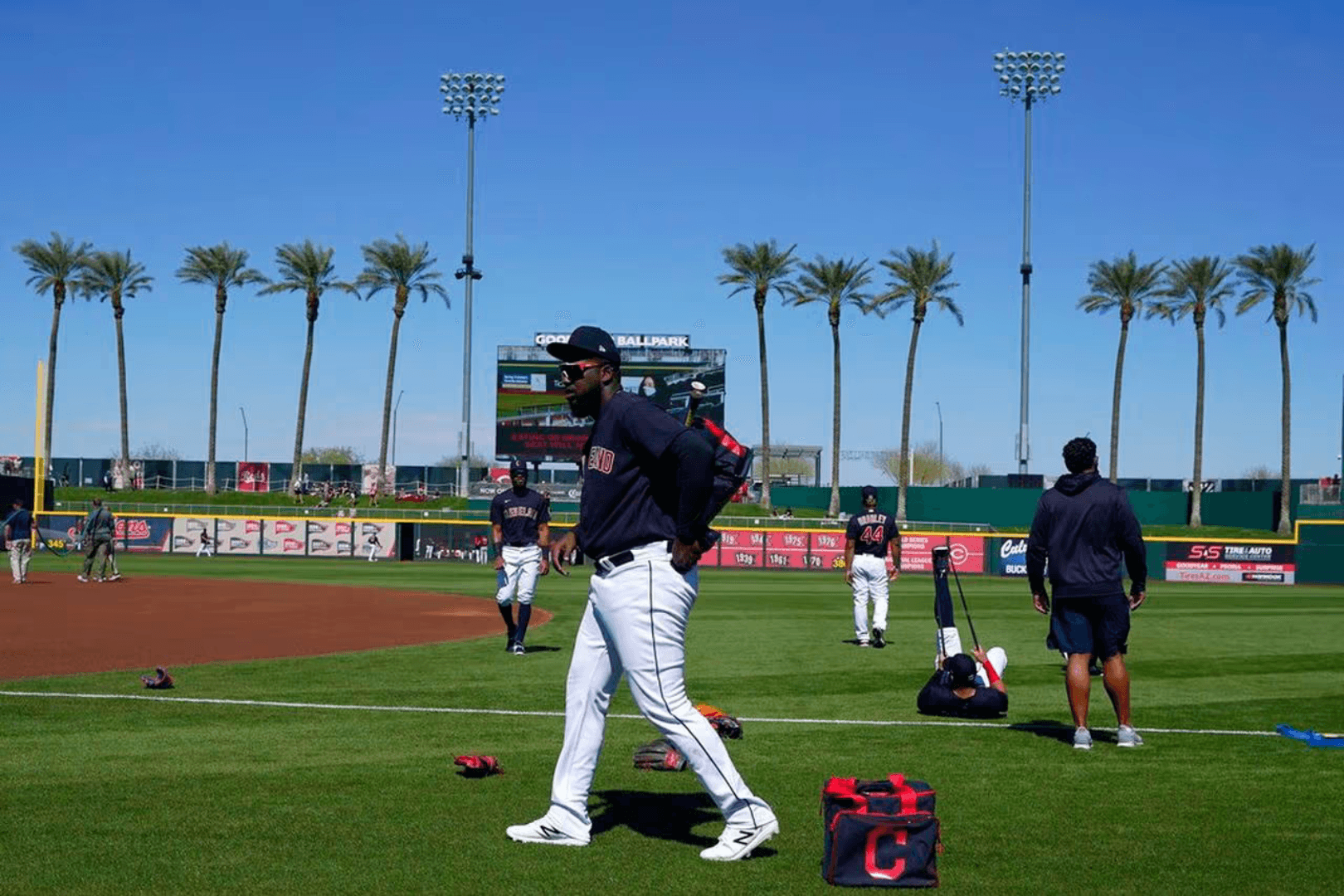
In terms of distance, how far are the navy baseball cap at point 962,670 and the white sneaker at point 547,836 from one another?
5272 mm

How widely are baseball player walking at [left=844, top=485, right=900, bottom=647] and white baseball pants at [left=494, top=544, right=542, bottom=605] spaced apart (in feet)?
13.6

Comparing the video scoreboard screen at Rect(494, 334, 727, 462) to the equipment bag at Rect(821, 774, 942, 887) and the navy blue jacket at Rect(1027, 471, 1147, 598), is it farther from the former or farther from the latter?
the equipment bag at Rect(821, 774, 942, 887)

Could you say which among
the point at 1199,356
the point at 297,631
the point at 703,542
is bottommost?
the point at 297,631

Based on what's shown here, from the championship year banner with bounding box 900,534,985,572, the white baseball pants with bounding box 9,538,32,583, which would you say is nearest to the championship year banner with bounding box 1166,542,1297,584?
the championship year banner with bounding box 900,534,985,572

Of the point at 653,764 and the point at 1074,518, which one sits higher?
the point at 1074,518

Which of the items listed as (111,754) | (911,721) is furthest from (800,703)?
(111,754)

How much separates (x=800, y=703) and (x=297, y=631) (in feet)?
32.3

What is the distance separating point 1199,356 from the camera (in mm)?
65188

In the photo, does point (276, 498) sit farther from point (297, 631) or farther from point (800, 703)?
point (800, 703)

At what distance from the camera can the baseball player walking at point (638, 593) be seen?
591cm

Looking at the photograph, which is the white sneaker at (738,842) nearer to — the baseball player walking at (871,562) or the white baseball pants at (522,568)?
the white baseball pants at (522,568)

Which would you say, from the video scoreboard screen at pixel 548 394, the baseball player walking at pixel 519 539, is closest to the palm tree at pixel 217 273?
the video scoreboard screen at pixel 548 394

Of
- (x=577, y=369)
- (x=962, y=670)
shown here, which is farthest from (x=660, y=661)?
(x=962, y=670)

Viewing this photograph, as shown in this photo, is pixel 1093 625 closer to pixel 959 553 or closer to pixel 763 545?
pixel 959 553
